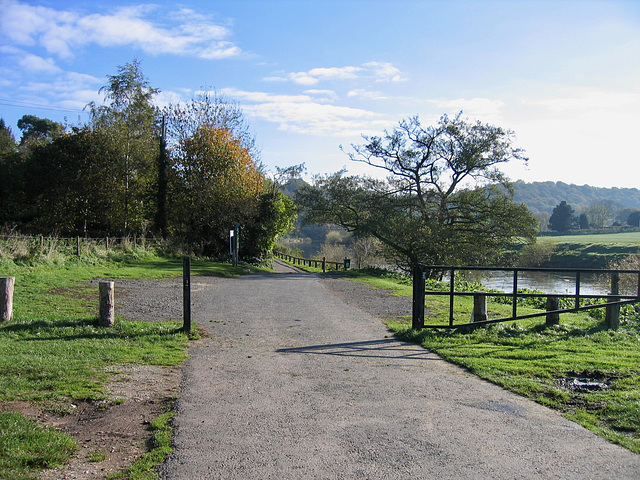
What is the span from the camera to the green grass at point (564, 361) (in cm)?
522

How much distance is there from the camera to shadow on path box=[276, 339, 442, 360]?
7980 millimetres

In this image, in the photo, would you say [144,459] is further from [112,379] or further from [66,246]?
[66,246]

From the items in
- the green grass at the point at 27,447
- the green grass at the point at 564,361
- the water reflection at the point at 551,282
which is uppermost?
the green grass at the point at 27,447

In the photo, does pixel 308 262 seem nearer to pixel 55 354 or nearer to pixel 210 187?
pixel 210 187

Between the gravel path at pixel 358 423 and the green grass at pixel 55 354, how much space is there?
0.87 m

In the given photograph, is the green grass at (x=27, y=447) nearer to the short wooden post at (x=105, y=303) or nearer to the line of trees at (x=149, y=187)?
the short wooden post at (x=105, y=303)


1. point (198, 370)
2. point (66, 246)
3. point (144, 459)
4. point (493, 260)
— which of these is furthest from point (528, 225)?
point (144, 459)

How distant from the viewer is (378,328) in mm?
10484

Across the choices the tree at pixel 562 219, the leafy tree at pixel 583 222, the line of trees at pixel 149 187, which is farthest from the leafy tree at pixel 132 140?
the leafy tree at pixel 583 222

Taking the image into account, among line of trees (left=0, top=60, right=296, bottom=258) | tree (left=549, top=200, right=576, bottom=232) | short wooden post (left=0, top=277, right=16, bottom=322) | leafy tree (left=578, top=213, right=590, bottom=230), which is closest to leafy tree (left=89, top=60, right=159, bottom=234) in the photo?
line of trees (left=0, top=60, right=296, bottom=258)

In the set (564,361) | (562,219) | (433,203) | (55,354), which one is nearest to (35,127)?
(433,203)

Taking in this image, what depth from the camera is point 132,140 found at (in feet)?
110

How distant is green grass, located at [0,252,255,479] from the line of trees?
18008mm

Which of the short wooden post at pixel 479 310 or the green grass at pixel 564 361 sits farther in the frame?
the short wooden post at pixel 479 310
